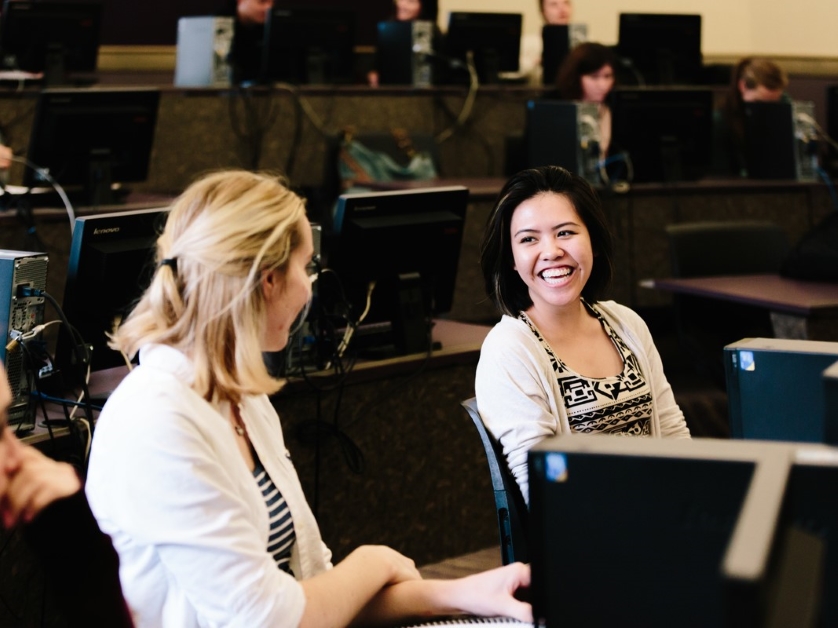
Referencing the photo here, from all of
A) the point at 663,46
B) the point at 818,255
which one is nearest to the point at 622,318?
the point at 818,255

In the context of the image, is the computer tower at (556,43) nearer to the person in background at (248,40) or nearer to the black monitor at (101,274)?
the person in background at (248,40)

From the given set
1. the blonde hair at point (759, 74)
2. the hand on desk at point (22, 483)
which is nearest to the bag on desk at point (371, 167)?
the blonde hair at point (759, 74)

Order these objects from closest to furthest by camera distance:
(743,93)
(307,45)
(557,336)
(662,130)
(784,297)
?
(557,336), (784,297), (662,130), (307,45), (743,93)

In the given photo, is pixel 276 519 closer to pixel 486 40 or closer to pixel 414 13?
pixel 486 40

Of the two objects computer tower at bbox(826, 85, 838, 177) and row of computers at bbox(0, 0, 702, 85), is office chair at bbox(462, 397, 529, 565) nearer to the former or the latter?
row of computers at bbox(0, 0, 702, 85)

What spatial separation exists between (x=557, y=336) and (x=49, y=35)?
3742mm

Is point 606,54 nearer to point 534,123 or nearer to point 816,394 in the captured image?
point 534,123

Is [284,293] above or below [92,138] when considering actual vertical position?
below

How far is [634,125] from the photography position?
4.75 meters

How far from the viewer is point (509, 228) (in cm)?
201

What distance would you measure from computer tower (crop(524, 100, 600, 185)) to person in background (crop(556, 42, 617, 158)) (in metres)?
0.36

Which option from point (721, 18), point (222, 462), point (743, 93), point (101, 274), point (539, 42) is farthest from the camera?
point (721, 18)

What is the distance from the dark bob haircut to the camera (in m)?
1.98

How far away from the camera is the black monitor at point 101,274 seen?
2.23 metres
